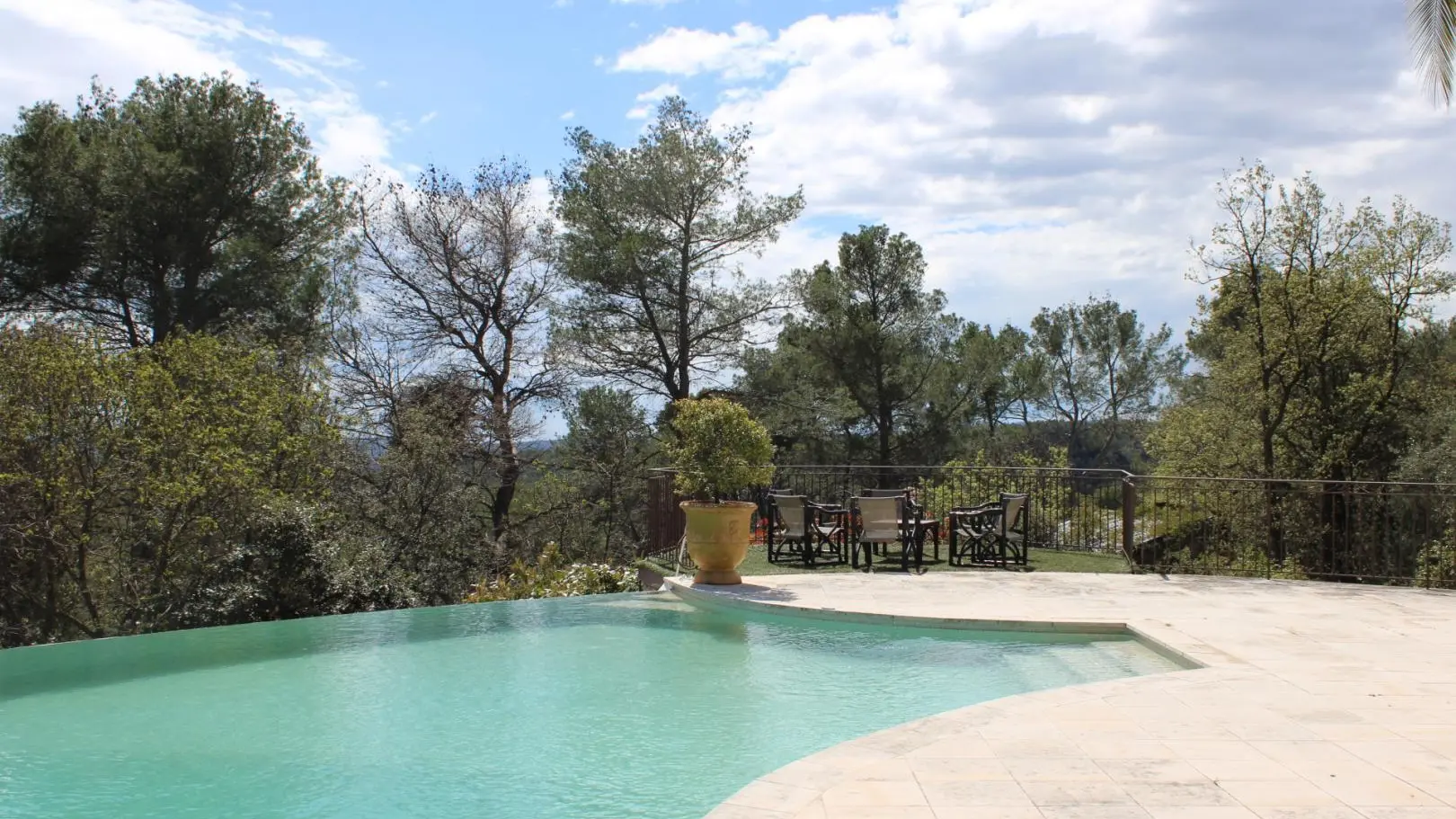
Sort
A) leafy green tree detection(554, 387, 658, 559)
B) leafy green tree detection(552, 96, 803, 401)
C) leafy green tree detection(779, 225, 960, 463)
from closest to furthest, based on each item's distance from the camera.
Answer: leafy green tree detection(554, 387, 658, 559), leafy green tree detection(552, 96, 803, 401), leafy green tree detection(779, 225, 960, 463)

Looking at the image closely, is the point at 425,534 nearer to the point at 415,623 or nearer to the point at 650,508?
the point at 650,508

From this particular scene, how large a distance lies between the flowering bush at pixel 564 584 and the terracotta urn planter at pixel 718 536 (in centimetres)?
166

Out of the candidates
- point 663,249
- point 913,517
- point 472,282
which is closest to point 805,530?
point 913,517

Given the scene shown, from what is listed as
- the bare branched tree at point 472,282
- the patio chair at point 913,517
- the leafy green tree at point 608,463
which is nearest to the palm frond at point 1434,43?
the patio chair at point 913,517

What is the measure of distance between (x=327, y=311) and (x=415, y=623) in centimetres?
1097

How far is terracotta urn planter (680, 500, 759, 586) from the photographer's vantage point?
29.6 ft

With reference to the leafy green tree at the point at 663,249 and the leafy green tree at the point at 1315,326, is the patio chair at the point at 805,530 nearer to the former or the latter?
the leafy green tree at the point at 663,249

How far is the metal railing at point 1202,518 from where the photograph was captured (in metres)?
11.0

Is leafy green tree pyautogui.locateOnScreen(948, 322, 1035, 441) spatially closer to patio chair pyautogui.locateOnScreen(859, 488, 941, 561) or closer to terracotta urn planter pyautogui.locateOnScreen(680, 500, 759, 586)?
patio chair pyautogui.locateOnScreen(859, 488, 941, 561)

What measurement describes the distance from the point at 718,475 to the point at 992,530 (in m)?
3.39

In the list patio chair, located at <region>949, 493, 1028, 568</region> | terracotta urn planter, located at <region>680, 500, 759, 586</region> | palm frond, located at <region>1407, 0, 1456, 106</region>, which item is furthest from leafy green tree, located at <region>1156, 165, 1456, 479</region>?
terracotta urn planter, located at <region>680, 500, 759, 586</region>

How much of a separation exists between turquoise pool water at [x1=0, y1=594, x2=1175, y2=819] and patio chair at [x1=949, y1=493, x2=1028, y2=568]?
3.23m

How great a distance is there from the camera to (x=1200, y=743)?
4.24m

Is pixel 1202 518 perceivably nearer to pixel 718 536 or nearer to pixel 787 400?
pixel 787 400
